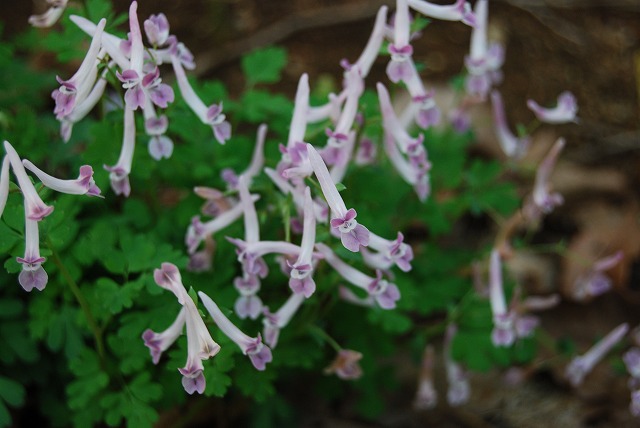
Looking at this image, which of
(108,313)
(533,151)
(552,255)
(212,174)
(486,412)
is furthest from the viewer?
(533,151)

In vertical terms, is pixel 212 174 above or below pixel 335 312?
above

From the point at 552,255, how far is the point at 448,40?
6.12ft

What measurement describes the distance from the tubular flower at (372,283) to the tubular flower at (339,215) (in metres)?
0.30

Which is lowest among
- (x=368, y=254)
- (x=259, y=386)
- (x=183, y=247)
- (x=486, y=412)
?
(x=486, y=412)

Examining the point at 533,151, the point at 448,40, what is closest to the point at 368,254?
the point at 533,151

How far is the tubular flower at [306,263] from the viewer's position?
7.52 ft

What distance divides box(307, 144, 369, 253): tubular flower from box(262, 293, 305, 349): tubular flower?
1.56ft

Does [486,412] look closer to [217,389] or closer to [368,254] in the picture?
→ [368,254]

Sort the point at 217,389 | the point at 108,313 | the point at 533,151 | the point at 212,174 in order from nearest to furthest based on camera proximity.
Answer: the point at 217,389
the point at 108,313
the point at 212,174
the point at 533,151

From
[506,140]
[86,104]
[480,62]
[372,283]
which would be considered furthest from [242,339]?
[506,140]

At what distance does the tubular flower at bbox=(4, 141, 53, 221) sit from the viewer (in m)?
2.13

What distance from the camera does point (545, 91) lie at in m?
5.10

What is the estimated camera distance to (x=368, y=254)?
272 cm

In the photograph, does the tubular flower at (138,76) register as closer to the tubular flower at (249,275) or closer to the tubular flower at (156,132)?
the tubular flower at (156,132)
